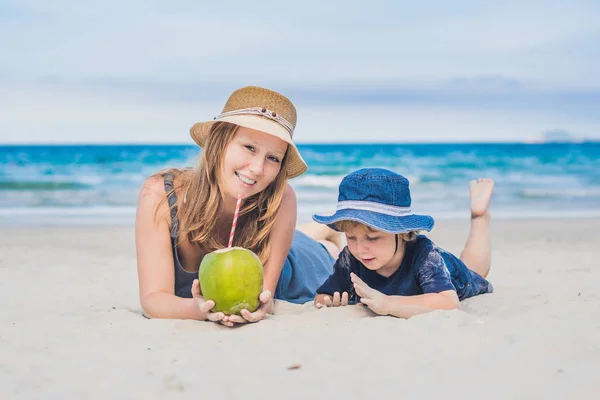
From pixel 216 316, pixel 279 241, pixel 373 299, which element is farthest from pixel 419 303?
pixel 216 316

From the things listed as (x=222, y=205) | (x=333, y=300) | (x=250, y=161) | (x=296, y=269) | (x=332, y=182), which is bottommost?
(x=333, y=300)

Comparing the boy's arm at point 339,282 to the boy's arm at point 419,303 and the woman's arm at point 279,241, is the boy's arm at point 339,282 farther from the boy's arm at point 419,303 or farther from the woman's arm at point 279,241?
the boy's arm at point 419,303

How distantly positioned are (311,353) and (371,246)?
38.5 inches

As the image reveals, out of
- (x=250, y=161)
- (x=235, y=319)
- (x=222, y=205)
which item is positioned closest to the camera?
(x=235, y=319)

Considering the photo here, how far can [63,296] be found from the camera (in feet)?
16.5

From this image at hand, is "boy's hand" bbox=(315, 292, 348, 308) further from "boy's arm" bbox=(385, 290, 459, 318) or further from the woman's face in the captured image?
the woman's face

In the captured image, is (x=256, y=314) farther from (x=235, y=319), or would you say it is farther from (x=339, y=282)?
(x=339, y=282)

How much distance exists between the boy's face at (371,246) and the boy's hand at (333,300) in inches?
10.0

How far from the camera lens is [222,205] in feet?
13.7

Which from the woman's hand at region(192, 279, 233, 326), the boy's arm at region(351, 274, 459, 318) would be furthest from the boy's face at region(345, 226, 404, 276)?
the woman's hand at region(192, 279, 233, 326)

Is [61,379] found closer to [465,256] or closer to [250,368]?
[250,368]

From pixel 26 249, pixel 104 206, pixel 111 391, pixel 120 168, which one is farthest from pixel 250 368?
pixel 120 168

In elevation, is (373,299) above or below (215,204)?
below

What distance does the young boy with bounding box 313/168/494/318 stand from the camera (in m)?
3.70
